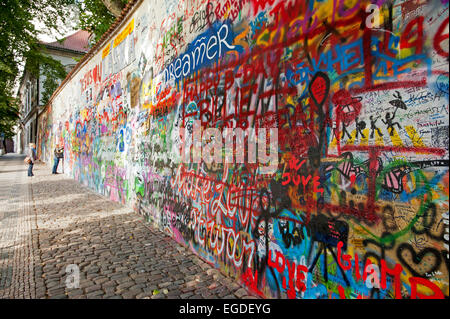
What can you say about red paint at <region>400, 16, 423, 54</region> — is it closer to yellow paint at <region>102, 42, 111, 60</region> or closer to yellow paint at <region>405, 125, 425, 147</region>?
yellow paint at <region>405, 125, 425, 147</region>

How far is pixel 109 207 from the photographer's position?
7.37 meters

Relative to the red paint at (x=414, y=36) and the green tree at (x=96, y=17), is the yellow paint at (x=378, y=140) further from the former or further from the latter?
the green tree at (x=96, y=17)

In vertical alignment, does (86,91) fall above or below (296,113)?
above

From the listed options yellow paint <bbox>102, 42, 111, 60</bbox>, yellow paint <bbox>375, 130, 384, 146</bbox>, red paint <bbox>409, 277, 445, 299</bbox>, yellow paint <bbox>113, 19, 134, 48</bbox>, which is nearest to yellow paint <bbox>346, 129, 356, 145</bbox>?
yellow paint <bbox>375, 130, 384, 146</bbox>

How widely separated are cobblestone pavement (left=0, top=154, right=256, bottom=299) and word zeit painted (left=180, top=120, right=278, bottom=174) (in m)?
1.40

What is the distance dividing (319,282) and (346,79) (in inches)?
62.3

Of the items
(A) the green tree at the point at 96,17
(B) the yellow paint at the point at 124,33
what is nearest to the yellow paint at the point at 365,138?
(B) the yellow paint at the point at 124,33

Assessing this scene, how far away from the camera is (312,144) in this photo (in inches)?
92.7

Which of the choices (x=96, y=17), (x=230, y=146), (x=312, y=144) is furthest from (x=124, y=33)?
(x=96, y=17)

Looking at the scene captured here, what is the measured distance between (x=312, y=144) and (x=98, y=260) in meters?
3.26

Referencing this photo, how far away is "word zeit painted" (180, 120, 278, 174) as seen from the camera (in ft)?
9.28

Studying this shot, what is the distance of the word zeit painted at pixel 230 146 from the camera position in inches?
111
